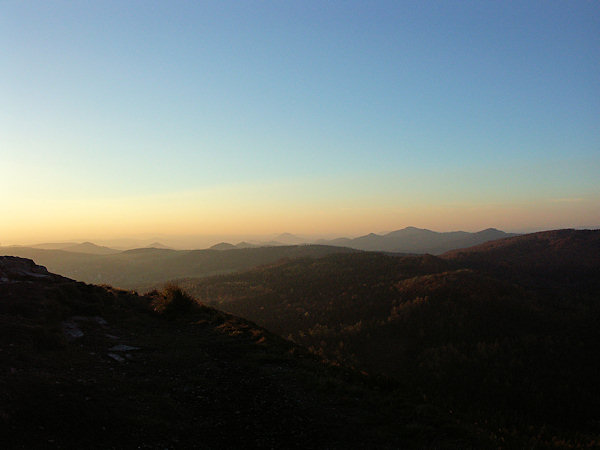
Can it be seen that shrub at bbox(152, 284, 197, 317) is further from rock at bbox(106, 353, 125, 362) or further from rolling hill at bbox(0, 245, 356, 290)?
rolling hill at bbox(0, 245, 356, 290)

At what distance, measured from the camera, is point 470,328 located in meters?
28.1

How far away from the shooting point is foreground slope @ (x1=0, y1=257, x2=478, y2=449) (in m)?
6.71

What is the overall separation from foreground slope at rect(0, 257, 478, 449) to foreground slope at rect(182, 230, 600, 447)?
3913mm

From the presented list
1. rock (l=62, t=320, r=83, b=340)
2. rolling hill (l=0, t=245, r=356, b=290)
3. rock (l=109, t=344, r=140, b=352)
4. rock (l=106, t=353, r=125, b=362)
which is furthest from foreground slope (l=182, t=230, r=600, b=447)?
rolling hill (l=0, t=245, r=356, b=290)

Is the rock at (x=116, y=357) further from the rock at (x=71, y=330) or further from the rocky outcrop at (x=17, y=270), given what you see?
the rocky outcrop at (x=17, y=270)

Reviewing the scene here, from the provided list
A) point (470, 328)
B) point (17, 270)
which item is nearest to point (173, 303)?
point (17, 270)

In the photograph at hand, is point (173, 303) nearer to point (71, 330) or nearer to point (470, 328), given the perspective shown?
point (71, 330)

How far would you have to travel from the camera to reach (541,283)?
150ft

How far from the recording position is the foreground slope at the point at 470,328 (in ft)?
55.2

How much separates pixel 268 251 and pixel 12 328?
11964 cm

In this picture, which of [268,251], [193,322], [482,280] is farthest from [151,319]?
[268,251]

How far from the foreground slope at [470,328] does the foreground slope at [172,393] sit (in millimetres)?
3913

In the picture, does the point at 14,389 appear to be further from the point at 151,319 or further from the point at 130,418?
the point at 151,319

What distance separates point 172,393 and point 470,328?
88.0 feet
